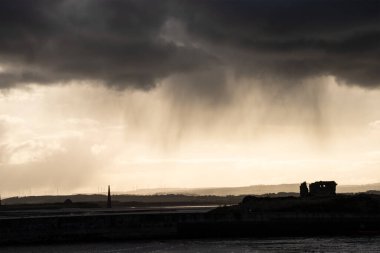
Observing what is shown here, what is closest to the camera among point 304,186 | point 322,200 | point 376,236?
point 376,236

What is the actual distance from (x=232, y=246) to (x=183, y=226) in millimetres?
17500

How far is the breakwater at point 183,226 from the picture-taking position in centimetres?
8688

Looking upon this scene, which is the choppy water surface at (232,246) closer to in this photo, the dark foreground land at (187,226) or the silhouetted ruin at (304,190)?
the dark foreground land at (187,226)

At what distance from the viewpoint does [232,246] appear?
70625 millimetres

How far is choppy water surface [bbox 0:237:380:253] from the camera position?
6553 cm

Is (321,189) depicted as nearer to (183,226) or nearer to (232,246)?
(183,226)

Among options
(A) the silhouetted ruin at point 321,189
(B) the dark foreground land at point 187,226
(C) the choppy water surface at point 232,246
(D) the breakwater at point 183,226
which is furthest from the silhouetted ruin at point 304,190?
(C) the choppy water surface at point 232,246

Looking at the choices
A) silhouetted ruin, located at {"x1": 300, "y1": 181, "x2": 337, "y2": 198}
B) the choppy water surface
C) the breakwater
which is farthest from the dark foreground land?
silhouetted ruin, located at {"x1": 300, "y1": 181, "x2": 337, "y2": 198}

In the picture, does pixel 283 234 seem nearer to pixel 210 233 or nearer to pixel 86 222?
pixel 210 233

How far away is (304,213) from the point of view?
291 feet

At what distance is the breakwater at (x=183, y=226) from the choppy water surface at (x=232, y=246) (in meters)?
5.50

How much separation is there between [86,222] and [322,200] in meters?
38.7

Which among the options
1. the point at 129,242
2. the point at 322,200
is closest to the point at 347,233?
the point at 322,200

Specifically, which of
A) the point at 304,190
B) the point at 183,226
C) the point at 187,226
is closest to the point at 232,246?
the point at 187,226
